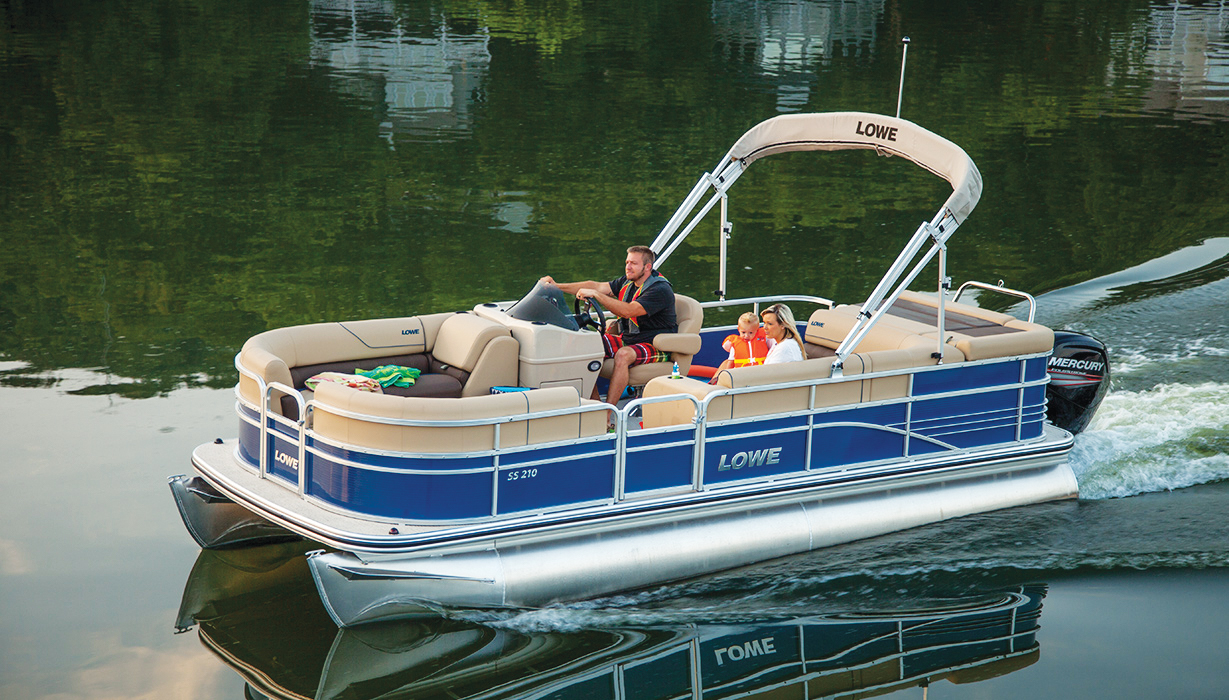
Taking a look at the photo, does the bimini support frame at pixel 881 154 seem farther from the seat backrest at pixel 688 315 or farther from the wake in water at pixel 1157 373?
the wake in water at pixel 1157 373

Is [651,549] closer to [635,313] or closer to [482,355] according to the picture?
[482,355]

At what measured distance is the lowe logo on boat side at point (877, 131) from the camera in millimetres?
8203

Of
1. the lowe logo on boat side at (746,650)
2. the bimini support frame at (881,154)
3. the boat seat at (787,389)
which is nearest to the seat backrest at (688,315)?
the bimini support frame at (881,154)

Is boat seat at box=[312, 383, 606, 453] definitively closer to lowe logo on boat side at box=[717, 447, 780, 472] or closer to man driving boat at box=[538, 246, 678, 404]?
lowe logo on boat side at box=[717, 447, 780, 472]

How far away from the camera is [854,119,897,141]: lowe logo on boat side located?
323 inches

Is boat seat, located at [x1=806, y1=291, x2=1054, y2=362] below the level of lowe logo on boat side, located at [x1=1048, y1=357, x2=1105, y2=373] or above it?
above

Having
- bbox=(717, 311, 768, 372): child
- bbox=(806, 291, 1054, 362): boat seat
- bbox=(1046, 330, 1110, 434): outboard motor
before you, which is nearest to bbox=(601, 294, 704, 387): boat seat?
bbox=(717, 311, 768, 372): child

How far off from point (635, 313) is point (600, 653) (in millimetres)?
2619

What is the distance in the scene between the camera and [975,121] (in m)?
24.0

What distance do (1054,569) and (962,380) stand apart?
136 cm

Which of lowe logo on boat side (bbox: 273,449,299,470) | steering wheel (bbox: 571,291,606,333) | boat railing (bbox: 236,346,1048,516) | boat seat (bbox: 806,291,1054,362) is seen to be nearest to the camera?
boat railing (bbox: 236,346,1048,516)

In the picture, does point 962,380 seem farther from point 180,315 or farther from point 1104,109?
point 1104,109

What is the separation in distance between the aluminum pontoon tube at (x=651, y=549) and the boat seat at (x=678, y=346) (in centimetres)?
143

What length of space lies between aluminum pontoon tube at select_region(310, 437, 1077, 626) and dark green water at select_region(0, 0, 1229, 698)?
0.46 ft
